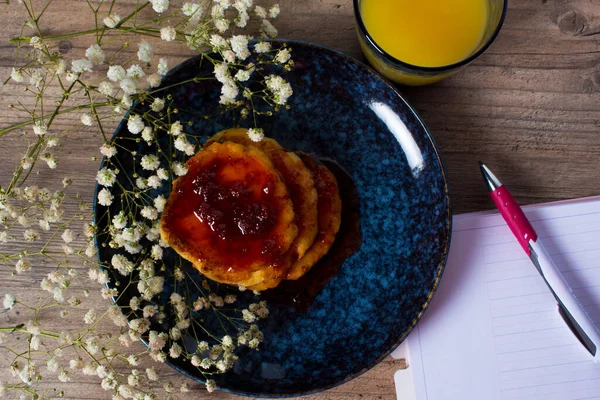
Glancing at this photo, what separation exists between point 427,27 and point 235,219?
703 millimetres

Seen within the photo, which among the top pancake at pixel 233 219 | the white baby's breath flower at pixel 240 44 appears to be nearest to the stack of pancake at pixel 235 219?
the top pancake at pixel 233 219

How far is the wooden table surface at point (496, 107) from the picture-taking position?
4.73ft

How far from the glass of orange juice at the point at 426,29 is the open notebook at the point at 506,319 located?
44cm

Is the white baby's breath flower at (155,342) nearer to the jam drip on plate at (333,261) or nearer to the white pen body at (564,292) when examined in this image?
the jam drip on plate at (333,261)

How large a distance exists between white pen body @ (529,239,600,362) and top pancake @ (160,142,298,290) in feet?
2.15

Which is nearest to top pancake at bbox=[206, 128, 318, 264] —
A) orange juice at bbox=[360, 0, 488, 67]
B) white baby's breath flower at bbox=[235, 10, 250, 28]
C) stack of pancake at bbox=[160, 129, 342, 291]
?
stack of pancake at bbox=[160, 129, 342, 291]

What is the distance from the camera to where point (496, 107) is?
1455mm

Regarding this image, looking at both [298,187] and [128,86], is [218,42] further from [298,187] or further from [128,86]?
[298,187]

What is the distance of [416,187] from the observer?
1365 mm

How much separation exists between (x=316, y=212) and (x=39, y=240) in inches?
31.4

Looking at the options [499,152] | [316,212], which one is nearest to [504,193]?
[499,152]

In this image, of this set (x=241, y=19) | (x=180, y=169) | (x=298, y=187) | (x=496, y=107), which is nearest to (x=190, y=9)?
(x=241, y=19)

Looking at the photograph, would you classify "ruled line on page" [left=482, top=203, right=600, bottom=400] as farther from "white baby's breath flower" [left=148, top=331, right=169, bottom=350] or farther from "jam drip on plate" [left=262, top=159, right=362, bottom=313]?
"white baby's breath flower" [left=148, top=331, right=169, bottom=350]

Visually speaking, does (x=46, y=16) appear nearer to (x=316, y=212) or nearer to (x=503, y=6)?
(x=316, y=212)
